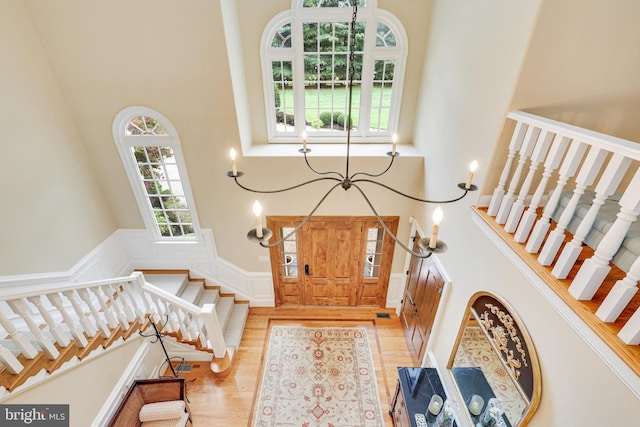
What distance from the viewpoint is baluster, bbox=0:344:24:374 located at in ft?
7.12

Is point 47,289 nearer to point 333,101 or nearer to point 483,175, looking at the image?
point 483,175

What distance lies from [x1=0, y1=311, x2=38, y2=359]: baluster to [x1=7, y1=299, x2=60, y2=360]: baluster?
65 millimetres

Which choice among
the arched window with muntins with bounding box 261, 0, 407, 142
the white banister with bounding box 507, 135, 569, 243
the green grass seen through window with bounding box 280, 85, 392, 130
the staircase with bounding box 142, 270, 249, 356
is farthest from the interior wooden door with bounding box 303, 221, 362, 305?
the white banister with bounding box 507, 135, 569, 243

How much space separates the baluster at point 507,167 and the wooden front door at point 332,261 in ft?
7.27

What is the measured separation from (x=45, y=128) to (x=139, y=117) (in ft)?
3.44

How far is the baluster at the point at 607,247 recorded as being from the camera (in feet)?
4.48

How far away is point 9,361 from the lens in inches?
87.5

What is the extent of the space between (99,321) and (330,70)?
14.2 feet

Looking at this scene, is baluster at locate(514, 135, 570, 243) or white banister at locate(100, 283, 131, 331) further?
white banister at locate(100, 283, 131, 331)

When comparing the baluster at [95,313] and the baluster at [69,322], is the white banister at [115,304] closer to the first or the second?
the baluster at [95,313]

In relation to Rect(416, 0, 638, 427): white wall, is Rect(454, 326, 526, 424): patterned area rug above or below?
below

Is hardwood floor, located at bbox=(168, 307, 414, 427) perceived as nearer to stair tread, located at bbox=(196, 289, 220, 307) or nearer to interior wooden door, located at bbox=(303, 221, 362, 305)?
interior wooden door, located at bbox=(303, 221, 362, 305)

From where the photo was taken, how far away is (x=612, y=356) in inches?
56.6

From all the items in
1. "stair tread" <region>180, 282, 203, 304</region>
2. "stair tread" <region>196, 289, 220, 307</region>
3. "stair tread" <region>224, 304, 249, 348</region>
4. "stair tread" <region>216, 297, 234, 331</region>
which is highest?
"stair tread" <region>180, 282, 203, 304</region>
